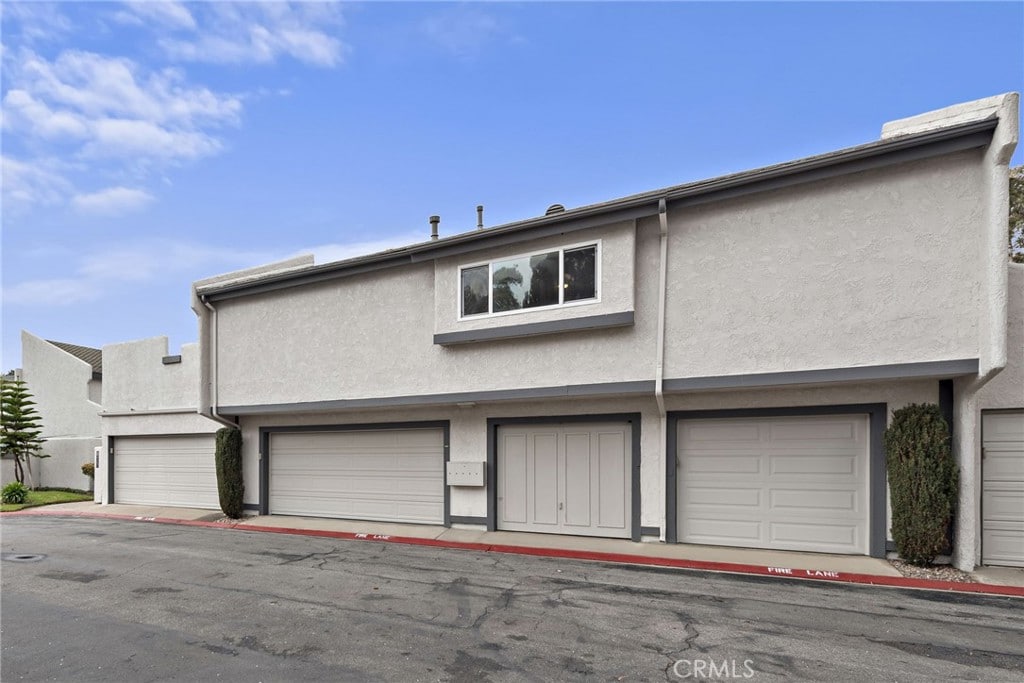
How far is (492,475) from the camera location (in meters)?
11.3

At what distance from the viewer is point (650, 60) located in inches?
474

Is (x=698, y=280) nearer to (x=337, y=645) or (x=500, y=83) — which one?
(x=337, y=645)

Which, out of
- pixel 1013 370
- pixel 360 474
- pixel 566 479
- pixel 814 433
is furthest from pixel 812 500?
pixel 360 474

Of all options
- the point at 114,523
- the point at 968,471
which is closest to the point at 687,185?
the point at 968,471

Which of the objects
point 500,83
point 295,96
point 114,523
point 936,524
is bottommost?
point 114,523

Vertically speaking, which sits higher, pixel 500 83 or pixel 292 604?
pixel 500 83

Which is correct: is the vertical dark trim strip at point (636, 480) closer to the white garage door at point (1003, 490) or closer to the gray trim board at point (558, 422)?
the gray trim board at point (558, 422)

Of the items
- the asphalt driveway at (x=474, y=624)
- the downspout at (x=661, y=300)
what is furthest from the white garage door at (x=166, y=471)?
the downspout at (x=661, y=300)

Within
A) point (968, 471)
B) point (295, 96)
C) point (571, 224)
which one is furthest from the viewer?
point (295, 96)

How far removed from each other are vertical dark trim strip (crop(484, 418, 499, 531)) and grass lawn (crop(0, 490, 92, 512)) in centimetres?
1646

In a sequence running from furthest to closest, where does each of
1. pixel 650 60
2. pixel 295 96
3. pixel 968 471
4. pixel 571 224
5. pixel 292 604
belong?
pixel 295 96, pixel 650 60, pixel 571 224, pixel 968 471, pixel 292 604

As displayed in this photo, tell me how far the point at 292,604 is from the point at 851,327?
29.7 feet

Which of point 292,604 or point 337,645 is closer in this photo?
point 337,645

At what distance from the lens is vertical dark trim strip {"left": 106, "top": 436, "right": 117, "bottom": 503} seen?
671 inches
